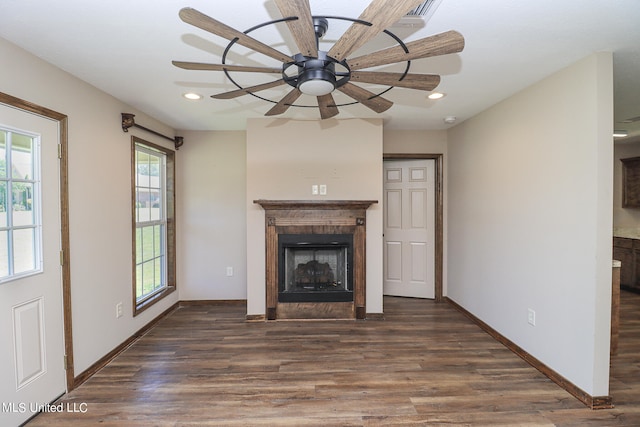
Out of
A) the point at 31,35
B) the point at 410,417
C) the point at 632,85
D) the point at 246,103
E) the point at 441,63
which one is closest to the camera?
the point at 31,35

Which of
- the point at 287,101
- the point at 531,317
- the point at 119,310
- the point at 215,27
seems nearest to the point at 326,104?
the point at 287,101

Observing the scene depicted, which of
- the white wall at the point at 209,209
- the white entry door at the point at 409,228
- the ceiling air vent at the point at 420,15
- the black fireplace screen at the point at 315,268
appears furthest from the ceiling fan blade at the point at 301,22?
the white entry door at the point at 409,228

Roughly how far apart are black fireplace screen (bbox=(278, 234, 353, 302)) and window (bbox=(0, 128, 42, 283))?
2.08 m

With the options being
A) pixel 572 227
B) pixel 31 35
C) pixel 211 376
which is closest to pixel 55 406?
pixel 211 376

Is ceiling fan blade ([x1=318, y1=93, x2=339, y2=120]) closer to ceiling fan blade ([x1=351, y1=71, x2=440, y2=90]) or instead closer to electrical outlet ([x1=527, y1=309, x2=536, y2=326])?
ceiling fan blade ([x1=351, y1=71, x2=440, y2=90])

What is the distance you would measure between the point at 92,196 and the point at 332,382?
7.98 feet

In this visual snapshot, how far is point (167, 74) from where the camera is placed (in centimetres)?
230

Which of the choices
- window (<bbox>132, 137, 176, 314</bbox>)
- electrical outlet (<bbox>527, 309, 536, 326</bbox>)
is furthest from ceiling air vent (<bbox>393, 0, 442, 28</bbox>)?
window (<bbox>132, 137, 176, 314</bbox>)

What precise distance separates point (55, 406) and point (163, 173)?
2552mm

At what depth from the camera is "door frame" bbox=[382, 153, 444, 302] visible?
13.5 feet

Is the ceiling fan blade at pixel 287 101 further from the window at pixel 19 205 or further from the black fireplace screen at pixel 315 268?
the black fireplace screen at pixel 315 268

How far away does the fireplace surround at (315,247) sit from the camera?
3.47m

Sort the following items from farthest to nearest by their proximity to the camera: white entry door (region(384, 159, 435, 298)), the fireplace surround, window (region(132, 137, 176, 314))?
white entry door (region(384, 159, 435, 298)) → the fireplace surround → window (region(132, 137, 176, 314))

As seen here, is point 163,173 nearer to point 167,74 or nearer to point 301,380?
point 167,74
